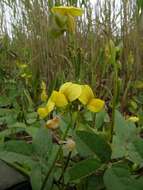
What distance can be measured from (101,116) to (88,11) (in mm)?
1198

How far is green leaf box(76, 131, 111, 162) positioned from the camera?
1.70 feet

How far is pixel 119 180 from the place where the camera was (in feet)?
1.60

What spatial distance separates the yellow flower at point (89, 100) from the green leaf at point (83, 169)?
9cm

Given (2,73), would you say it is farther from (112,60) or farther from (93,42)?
(112,60)

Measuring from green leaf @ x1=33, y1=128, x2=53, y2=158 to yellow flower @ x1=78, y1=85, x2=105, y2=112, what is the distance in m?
0.07

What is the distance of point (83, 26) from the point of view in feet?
6.23

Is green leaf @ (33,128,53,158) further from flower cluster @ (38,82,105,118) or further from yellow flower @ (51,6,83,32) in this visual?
yellow flower @ (51,6,83,32)

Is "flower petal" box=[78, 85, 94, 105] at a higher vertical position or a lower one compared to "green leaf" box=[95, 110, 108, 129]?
higher

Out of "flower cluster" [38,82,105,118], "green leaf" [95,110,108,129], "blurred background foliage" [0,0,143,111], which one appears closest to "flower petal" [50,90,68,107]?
"flower cluster" [38,82,105,118]

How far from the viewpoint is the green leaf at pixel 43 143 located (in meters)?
0.54

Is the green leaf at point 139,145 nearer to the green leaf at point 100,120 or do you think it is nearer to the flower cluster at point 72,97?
the flower cluster at point 72,97

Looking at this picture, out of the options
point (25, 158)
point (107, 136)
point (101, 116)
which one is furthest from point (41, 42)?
point (25, 158)

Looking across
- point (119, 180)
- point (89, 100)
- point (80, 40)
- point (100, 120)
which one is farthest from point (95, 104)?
point (80, 40)

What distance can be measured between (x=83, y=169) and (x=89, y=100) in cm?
11
